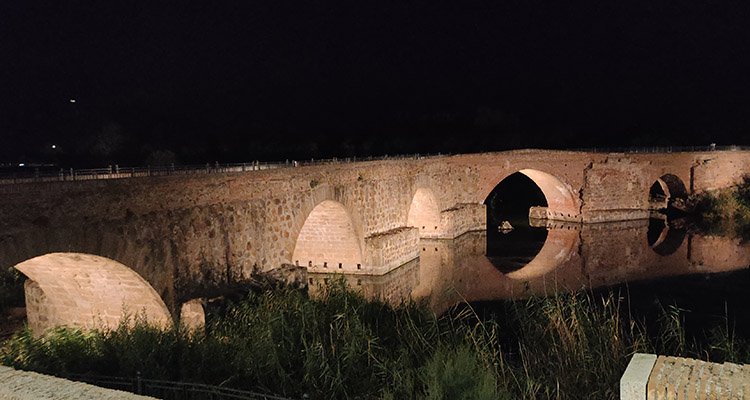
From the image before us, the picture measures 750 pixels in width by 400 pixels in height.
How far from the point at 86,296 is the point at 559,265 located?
17.1m

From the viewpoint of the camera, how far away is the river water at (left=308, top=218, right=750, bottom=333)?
16.9 metres

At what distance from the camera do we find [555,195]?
33656mm

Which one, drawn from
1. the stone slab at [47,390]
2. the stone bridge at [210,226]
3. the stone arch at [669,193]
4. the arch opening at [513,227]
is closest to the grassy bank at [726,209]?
the stone arch at [669,193]

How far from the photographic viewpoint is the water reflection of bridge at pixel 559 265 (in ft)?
60.5

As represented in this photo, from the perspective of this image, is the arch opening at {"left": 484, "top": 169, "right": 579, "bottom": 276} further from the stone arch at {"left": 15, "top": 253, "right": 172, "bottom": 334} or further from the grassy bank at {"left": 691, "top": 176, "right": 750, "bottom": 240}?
the stone arch at {"left": 15, "top": 253, "right": 172, "bottom": 334}

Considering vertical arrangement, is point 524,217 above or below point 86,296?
below

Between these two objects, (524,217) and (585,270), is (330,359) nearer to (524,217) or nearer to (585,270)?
(585,270)

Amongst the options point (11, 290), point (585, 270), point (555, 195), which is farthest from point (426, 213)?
point (11, 290)

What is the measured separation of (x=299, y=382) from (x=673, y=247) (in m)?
23.2

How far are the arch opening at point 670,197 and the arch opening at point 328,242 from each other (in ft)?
78.5

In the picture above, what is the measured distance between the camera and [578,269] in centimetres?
2148

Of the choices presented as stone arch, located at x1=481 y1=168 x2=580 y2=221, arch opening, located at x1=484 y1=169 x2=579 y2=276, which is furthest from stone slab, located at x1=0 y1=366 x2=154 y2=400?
stone arch, located at x1=481 y1=168 x2=580 y2=221

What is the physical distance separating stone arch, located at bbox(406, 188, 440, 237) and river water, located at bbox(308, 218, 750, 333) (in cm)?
57

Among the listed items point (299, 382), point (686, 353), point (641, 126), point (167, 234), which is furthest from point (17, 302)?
point (641, 126)
